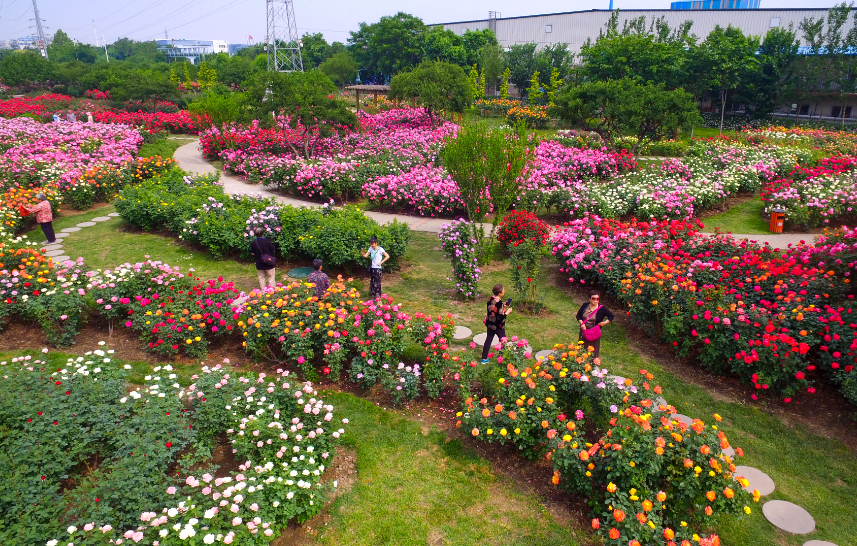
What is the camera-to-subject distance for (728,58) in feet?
95.2

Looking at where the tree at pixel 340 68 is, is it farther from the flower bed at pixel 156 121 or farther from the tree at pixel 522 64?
the flower bed at pixel 156 121

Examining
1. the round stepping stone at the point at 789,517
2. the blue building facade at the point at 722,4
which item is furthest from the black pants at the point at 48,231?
the blue building facade at the point at 722,4

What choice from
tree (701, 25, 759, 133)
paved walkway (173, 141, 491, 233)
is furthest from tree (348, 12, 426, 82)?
paved walkway (173, 141, 491, 233)

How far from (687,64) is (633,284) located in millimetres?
29012

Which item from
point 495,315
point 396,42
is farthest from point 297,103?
point 396,42

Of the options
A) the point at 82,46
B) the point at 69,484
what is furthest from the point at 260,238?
the point at 82,46

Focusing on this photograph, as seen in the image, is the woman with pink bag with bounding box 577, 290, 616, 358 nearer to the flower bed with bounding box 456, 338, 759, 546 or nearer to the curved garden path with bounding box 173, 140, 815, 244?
the flower bed with bounding box 456, 338, 759, 546

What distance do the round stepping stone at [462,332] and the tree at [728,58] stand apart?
93.6 ft

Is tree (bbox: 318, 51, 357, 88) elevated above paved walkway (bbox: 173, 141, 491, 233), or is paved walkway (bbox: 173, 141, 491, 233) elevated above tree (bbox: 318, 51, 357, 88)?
tree (bbox: 318, 51, 357, 88)

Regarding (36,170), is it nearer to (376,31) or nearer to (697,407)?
(697,407)

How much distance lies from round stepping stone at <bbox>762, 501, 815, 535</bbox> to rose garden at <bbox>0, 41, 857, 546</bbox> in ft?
0.07

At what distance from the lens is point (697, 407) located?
5.55 metres

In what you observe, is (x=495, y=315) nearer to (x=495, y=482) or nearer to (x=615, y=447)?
(x=495, y=482)

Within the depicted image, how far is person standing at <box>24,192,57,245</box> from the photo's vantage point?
10086mm
